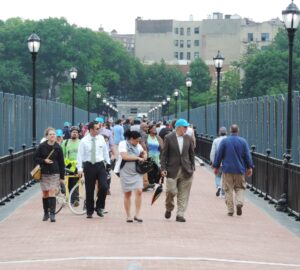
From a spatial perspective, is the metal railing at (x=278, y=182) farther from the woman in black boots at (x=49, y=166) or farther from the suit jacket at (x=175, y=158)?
the woman in black boots at (x=49, y=166)

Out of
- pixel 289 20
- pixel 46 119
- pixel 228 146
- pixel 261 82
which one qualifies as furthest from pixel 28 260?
pixel 261 82

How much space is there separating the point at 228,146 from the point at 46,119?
26312 mm

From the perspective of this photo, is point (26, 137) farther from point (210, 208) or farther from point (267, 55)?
point (267, 55)

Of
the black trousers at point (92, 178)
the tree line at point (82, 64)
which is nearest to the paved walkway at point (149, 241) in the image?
the black trousers at point (92, 178)

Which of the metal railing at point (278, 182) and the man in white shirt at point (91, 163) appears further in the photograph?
the metal railing at point (278, 182)

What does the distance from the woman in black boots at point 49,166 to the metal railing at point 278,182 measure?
14.5 ft

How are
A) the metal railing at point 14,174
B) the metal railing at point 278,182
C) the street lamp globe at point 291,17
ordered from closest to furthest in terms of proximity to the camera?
the metal railing at point 278,182 → the street lamp globe at point 291,17 → the metal railing at point 14,174

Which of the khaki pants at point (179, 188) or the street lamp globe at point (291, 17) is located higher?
the street lamp globe at point (291, 17)

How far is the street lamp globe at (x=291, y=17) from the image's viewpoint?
22453 mm

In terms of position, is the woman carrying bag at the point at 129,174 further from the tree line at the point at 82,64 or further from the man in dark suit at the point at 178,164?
the tree line at the point at 82,64

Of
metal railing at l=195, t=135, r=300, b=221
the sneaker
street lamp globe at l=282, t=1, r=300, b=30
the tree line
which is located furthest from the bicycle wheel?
the tree line

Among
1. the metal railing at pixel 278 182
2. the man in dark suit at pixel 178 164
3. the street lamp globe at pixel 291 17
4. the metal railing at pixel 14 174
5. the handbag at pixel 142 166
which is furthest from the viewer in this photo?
the metal railing at pixel 14 174

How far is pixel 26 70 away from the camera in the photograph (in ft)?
447

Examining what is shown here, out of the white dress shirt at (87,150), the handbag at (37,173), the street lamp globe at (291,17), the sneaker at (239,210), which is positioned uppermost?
the street lamp globe at (291,17)
